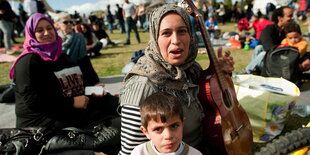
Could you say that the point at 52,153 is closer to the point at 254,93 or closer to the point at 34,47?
the point at 34,47

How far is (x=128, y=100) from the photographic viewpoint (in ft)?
4.82

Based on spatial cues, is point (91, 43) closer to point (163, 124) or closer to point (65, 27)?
point (65, 27)

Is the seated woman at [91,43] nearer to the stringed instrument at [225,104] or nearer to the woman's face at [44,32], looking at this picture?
the woman's face at [44,32]

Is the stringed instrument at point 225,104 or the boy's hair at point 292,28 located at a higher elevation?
the boy's hair at point 292,28

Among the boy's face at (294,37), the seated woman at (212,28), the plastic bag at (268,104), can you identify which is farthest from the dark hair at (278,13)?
the seated woman at (212,28)

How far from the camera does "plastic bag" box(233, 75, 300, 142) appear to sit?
7.59ft

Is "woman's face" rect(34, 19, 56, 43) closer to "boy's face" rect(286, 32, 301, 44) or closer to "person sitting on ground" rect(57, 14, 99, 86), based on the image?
"person sitting on ground" rect(57, 14, 99, 86)

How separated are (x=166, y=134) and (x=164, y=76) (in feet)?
1.31

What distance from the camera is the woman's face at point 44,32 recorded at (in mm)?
2719

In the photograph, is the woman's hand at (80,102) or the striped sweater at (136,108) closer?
the striped sweater at (136,108)

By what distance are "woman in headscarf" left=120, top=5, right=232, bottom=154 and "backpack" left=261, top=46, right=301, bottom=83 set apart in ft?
8.08

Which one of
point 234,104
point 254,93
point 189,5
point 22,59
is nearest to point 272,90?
point 254,93

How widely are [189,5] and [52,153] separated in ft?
5.25

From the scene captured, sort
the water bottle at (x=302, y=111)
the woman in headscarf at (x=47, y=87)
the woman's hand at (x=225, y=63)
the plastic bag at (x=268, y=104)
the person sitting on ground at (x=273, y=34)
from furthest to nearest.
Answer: the person sitting on ground at (x=273, y=34), the water bottle at (x=302, y=111), the plastic bag at (x=268, y=104), the woman in headscarf at (x=47, y=87), the woman's hand at (x=225, y=63)
